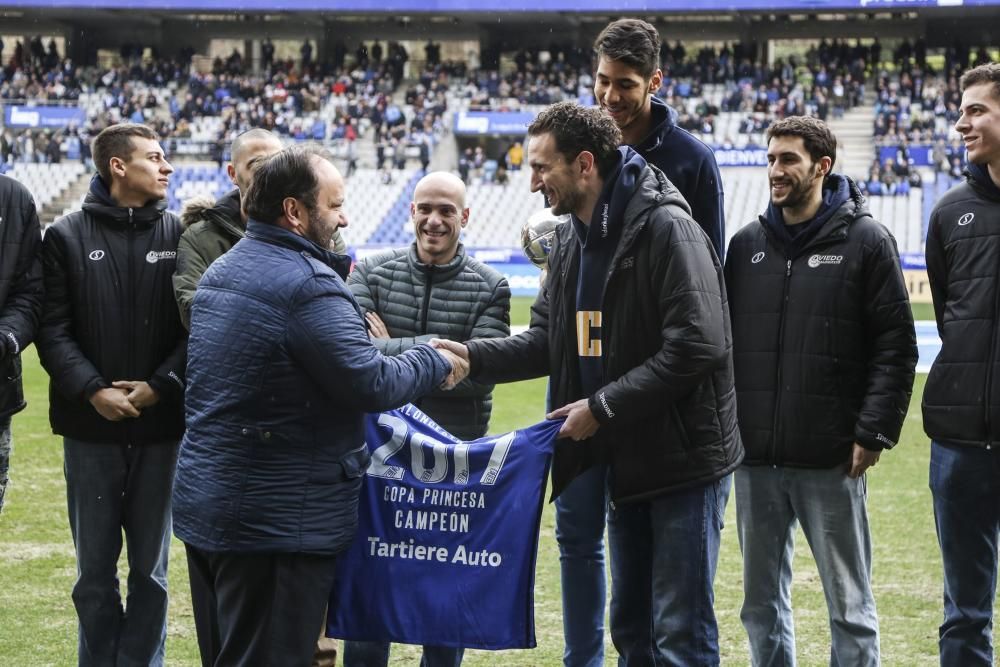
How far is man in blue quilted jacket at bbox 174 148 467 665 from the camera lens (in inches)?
128

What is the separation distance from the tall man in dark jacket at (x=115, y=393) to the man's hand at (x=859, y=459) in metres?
2.45

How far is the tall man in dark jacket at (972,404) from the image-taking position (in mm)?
3932

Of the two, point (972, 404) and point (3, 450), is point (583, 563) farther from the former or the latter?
point (3, 450)

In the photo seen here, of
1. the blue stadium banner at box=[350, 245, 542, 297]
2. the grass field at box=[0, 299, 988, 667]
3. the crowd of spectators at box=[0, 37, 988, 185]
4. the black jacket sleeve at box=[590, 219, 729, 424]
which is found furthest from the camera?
the crowd of spectators at box=[0, 37, 988, 185]

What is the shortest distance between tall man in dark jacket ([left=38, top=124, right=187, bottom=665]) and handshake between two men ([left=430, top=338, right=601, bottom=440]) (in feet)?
3.59

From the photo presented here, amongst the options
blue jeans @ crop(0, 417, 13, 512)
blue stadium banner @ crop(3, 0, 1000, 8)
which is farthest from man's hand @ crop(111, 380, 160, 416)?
blue stadium banner @ crop(3, 0, 1000, 8)

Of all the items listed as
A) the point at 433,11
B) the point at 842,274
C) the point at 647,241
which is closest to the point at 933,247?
the point at 842,274

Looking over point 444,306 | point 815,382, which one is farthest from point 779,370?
point 444,306

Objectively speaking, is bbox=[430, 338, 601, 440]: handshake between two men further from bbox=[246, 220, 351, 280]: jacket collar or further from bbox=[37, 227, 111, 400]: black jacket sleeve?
bbox=[37, 227, 111, 400]: black jacket sleeve

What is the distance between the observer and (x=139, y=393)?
4289 mm

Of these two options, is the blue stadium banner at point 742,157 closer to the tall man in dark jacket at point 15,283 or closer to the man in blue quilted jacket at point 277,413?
the tall man in dark jacket at point 15,283

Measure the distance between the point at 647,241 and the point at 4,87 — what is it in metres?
41.5

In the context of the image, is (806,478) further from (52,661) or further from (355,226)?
(355,226)

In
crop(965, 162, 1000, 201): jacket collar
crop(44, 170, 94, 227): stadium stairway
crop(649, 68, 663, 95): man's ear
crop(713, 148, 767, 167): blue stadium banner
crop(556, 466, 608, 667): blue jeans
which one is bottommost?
crop(44, 170, 94, 227): stadium stairway
